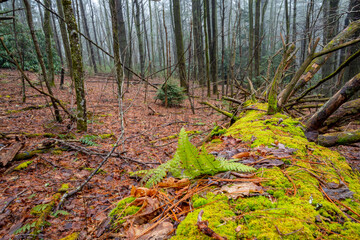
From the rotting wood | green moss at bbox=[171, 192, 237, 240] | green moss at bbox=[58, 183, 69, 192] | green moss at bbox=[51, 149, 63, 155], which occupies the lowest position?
green moss at bbox=[58, 183, 69, 192]

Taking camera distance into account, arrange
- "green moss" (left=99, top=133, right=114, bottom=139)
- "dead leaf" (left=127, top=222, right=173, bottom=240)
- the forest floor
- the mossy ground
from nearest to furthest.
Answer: the mossy ground
"dead leaf" (left=127, top=222, right=173, bottom=240)
the forest floor
"green moss" (left=99, top=133, right=114, bottom=139)

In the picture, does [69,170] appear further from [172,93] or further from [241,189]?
[172,93]

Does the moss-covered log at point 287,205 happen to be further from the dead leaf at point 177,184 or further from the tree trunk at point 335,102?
the tree trunk at point 335,102

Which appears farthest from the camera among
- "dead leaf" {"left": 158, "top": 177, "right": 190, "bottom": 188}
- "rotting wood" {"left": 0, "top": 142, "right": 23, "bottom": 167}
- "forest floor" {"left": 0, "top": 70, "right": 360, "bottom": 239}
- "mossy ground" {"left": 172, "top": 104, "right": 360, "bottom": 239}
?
"rotting wood" {"left": 0, "top": 142, "right": 23, "bottom": 167}

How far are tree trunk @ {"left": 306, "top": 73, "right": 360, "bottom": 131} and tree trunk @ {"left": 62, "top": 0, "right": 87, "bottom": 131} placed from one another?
4.97 metres

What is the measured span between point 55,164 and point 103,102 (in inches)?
237

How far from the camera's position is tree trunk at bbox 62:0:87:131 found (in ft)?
13.9

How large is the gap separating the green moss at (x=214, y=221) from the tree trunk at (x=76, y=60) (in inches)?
179

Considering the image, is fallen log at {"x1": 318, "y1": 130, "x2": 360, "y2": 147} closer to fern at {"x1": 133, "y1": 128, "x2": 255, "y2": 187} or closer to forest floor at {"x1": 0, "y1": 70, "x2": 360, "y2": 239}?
fern at {"x1": 133, "y1": 128, "x2": 255, "y2": 187}

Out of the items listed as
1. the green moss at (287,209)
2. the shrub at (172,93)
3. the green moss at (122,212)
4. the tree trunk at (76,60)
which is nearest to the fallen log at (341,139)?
the green moss at (287,209)

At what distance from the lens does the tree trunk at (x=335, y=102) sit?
228cm

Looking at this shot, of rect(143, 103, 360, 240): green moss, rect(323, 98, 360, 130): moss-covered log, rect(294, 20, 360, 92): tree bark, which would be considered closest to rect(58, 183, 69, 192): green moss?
rect(143, 103, 360, 240): green moss

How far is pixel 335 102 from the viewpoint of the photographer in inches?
93.2

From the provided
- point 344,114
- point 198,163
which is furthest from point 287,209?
point 344,114
